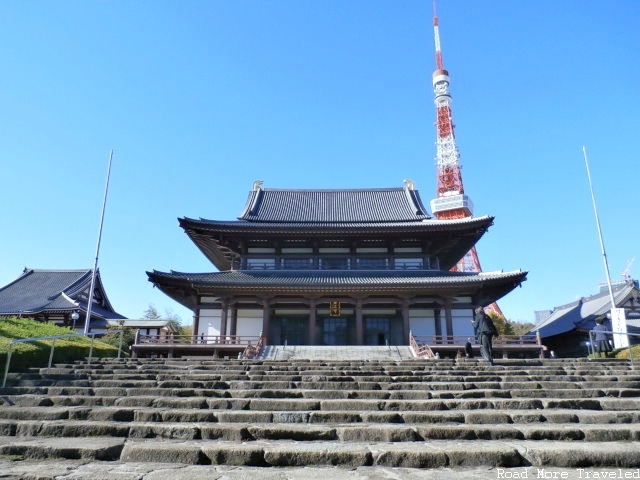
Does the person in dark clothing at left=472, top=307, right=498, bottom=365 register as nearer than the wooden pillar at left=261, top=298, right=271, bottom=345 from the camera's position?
Yes

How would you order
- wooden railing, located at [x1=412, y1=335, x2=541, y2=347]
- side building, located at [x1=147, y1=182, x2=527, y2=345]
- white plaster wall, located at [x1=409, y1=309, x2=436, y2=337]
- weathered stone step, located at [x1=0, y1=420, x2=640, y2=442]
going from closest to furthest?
weathered stone step, located at [x1=0, y1=420, x2=640, y2=442]
wooden railing, located at [x1=412, y1=335, x2=541, y2=347]
side building, located at [x1=147, y1=182, x2=527, y2=345]
white plaster wall, located at [x1=409, y1=309, x2=436, y2=337]

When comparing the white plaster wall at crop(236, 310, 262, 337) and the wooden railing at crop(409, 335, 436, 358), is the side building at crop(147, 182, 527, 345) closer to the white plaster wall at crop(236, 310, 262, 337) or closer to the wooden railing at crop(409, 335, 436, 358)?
the white plaster wall at crop(236, 310, 262, 337)

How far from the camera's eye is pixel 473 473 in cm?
407

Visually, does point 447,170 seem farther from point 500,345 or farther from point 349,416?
point 349,416

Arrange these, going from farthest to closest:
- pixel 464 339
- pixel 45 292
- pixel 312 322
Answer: pixel 45 292 → pixel 312 322 → pixel 464 339

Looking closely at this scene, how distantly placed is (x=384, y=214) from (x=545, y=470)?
82.8ft

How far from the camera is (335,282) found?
69.0 feet

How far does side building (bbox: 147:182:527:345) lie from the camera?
2125 cm

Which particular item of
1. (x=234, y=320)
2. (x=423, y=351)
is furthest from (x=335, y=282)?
(x=234, y=320)

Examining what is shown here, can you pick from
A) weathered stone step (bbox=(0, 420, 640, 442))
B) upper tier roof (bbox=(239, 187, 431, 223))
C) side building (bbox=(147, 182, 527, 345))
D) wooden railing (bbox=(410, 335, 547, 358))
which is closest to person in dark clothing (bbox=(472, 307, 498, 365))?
weathered stone step (bbox=(0, 420, 640, 442))

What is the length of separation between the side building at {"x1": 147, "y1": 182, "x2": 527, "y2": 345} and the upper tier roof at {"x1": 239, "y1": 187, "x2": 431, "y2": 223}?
1.26m

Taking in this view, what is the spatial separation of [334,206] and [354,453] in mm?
27156

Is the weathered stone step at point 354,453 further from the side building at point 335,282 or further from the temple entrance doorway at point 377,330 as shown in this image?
the temple entrance doorway at point 377,330

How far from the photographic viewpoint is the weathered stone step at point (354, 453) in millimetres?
4355
